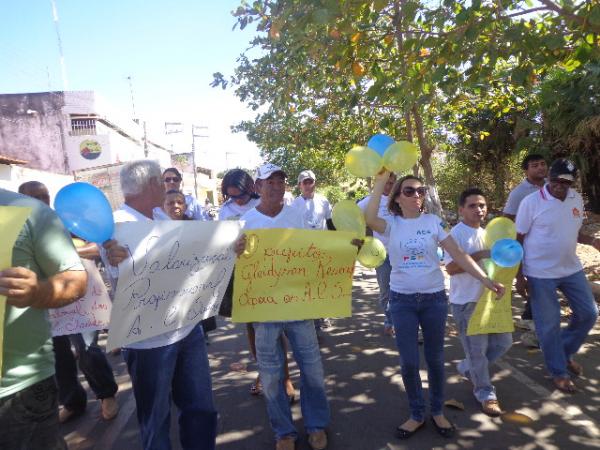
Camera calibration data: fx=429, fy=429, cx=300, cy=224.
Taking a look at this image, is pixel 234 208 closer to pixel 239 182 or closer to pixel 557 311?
pixel 239 182

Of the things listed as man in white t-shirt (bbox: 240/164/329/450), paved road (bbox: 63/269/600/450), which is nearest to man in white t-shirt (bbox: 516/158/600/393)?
paved road (bbox: 63/269/600/450)

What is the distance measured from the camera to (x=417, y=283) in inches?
114

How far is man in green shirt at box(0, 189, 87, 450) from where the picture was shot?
1566 mm

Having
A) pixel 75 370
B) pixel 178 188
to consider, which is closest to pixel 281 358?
pixel 75 370

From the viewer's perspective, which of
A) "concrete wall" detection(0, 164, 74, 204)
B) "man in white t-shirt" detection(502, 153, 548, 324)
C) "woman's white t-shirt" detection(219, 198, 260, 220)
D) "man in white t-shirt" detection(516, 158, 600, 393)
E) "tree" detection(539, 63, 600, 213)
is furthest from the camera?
"concrete wall" detection(0, 164, 74, 204)

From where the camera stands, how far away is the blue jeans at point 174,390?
2312 mm

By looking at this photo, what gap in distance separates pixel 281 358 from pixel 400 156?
1.59 metres

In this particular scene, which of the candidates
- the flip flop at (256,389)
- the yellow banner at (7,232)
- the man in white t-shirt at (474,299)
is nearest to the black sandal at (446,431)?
the man in white t-shirt at (474,299)

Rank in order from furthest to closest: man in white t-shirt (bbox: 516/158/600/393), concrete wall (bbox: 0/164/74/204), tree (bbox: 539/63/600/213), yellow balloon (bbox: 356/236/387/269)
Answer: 1. concrete wall (bbox: 0/164/74/204)
2. tree (bbox: 539/63/600/213)
3. man in white t-shirt (bbox: 516/158/600/393)
4. yellow balloon (bbox: 356/236/387/269)

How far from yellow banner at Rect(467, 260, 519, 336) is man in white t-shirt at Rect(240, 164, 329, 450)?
1.24 meters

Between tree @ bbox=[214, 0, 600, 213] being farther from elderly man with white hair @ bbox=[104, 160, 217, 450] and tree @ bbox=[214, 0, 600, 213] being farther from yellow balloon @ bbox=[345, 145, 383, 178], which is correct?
elderly man with white hair @ bbox=[104, 160, 217, 450]

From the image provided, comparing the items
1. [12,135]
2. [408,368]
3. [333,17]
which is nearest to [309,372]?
[408,368]

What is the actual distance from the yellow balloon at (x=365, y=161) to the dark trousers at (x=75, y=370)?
8.24ft

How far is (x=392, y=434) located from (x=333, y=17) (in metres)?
3.17
